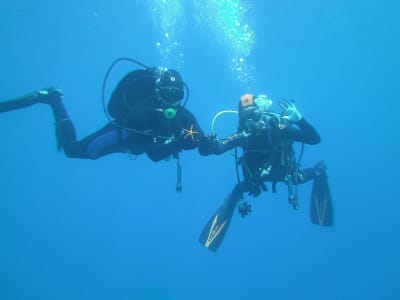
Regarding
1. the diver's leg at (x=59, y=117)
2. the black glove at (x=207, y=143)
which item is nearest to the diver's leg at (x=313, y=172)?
the black glove at (x=207, y=143)

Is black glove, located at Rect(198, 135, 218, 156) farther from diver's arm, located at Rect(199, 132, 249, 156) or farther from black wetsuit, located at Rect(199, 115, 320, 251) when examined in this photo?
black wetsuit, located at Rect(199, 115, 320, 251)

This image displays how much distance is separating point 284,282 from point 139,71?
3518 centimetres

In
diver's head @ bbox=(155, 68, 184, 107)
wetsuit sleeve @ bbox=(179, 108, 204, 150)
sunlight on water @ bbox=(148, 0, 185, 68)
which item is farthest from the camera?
sunlight on water @ bbox=(148, 0, 185, 68)

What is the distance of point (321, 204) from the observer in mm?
8281

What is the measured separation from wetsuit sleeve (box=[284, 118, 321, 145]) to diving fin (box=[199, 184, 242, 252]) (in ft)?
5.09

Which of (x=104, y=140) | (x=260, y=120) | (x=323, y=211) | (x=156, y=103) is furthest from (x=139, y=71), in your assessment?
(x=323, y=211)

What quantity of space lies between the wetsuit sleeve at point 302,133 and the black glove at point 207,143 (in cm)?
141

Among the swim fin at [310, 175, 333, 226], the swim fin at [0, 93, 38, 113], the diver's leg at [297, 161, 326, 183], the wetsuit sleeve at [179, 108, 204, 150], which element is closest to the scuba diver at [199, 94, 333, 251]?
the wetsuit sleeve at [179, 108, 204, 150]

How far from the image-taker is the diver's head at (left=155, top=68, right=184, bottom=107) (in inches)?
201

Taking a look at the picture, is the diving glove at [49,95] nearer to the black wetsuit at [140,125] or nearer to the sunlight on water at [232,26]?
the black wetsuit at [140,125]

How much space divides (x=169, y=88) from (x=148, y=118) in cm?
51

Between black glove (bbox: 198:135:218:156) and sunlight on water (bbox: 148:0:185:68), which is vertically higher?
sunlight on water (bbox: 148:0:185:68)

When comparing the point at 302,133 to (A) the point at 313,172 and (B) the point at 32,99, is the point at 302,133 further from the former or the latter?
(B) the point at 32,99

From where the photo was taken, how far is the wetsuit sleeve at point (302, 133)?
6242mm
